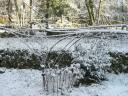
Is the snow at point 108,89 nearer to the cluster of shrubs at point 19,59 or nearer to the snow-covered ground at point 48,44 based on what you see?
the snow-covered ground at point 48,44

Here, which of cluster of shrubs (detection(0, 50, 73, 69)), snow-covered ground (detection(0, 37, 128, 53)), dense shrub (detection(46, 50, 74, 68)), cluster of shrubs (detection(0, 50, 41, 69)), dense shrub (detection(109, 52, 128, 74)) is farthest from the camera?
cluster of shrubs (detection(0, 50, 41, 69))

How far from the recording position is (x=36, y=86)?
10336mm

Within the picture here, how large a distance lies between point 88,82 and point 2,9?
2446 cm

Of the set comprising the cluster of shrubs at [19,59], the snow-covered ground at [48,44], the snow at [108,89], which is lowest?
the snow at [108,89]

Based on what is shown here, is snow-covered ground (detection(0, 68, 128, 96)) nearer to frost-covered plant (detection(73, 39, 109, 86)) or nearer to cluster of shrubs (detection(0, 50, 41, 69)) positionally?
frost-covered plant (detection(73, 39, 109, 86))

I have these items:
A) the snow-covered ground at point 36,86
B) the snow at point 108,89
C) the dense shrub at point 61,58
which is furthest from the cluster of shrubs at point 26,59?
the snow at point 108,89

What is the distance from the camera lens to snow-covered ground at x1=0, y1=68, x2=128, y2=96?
966 cm

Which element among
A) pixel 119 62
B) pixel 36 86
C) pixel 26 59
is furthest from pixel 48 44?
pixel 36 86

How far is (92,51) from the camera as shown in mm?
10805

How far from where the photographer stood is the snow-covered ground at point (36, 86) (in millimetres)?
9664

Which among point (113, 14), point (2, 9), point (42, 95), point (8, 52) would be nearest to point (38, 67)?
point (8, 52)

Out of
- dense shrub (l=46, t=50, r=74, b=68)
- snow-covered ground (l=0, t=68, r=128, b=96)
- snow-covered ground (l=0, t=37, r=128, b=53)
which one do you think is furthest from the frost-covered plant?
dense shrub (l=46, t=50, r=74, b=68)

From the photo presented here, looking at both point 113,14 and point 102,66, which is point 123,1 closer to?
point 113,14

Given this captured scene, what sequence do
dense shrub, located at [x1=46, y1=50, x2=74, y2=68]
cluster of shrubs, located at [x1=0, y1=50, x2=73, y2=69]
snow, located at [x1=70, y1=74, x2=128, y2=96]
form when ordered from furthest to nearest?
1. cluster of shrubs, located at [x1=0, y1=50, x2=73, y2=69]
2. dense shrub, located at [x1=46, y1=50, x2=74, y2=68]
3. snow, located at [x1=70, y1=74, x2=128, y2=96]
